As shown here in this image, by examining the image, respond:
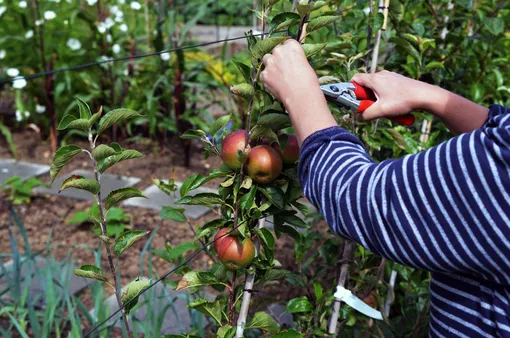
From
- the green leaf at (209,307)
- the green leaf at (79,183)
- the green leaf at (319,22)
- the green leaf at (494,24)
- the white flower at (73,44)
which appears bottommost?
the white flower at (73,44)

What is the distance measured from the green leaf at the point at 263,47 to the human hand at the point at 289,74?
16 millimetres

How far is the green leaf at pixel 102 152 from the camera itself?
1062 mm

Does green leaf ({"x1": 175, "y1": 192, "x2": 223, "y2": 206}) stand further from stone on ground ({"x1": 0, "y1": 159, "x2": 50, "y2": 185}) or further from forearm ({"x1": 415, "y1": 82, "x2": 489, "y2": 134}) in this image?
stone on ground ({"x1": 0, "y1": 159, "x2": 50, "y2": 185})

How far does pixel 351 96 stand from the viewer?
1091mm

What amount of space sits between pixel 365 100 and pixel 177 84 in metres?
2.64

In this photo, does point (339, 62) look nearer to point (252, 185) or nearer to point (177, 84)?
point (252, 185)

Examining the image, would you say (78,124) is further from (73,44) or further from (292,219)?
(73,44)

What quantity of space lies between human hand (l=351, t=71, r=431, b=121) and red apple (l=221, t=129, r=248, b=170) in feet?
0.79

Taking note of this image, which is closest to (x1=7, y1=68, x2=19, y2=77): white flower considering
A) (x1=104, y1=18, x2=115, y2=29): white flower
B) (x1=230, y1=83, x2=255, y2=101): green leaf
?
(x1=104, y1=18, x2=115, y2=29): white flower

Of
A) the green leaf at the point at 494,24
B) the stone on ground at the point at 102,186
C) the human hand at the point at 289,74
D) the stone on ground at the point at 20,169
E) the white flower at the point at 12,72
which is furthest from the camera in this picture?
the white flower at the point at 12,72

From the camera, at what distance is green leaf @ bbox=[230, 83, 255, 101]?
1083 mm

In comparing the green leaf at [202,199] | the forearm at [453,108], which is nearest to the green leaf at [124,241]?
the green leaf at [202,199]

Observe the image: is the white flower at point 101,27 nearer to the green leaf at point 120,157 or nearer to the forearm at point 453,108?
the green leaf at point 120,157

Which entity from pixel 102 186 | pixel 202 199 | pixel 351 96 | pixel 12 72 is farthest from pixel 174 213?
pixel 12 72
